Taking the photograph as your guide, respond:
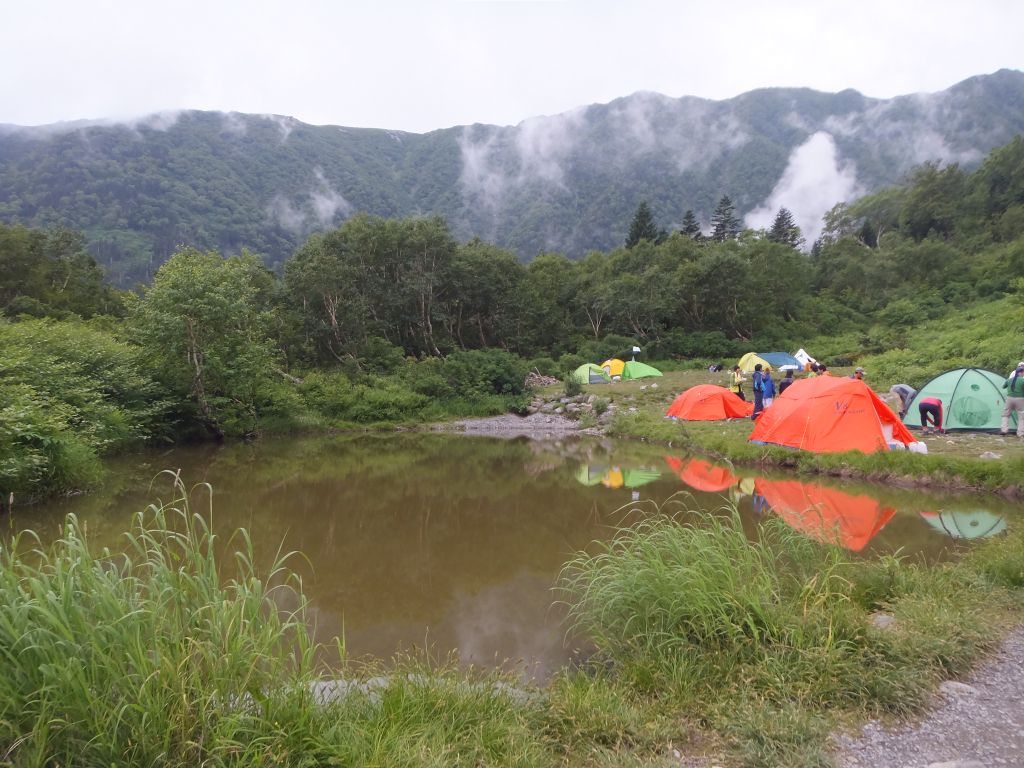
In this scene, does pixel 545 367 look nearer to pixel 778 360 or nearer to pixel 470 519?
pixel 778 360

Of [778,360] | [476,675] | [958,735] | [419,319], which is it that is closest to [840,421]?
[958,735]

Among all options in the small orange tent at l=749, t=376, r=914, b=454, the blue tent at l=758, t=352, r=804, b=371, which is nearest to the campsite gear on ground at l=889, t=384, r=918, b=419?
the small orange tent at l=749, t=376, r=914, b=454

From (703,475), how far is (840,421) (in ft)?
9.74

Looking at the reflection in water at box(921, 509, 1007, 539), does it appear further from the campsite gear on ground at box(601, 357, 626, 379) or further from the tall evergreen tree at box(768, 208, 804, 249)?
the tall evergreen tree at box(768, 208, 804, 249)

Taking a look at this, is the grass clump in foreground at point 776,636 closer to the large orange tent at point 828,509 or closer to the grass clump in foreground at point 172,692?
the grass clump in foreground at point 172,692

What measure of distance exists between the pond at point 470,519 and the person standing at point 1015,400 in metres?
4.15

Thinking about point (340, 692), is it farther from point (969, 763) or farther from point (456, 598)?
point (969, 763)

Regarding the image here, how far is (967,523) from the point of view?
24.6 ft

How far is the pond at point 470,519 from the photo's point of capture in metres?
5.30

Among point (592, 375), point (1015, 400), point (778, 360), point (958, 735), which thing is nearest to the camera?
point (958, 735)

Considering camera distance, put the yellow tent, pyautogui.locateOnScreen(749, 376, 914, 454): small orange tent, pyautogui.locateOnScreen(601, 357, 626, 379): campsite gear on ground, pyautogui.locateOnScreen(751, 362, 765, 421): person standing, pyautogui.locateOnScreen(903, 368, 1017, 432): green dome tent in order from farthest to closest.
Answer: the yellow tent < pyautogui.locateOnScreen(601, 357, 626, 379): campsite gear on ground < pyautogui.locateOnScreen(751, 362, 765, 421): person standing < pyautogui.locateOnScreen(903, 368, 1017, 432): green dome tent < pyautogui.locateOnScreen(749, 376, 914, 454): small orange tent

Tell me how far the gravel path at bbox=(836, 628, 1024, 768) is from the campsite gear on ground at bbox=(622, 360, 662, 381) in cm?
2707

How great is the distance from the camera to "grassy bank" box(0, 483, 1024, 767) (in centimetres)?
233

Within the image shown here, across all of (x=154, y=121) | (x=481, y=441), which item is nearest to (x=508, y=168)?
(x=154, y=121)
